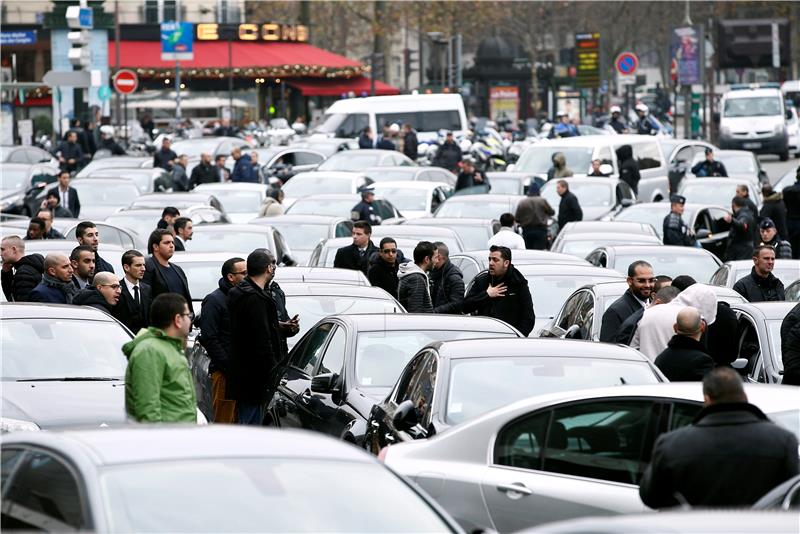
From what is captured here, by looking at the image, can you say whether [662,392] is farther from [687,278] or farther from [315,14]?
[315,14]

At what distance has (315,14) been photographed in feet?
356

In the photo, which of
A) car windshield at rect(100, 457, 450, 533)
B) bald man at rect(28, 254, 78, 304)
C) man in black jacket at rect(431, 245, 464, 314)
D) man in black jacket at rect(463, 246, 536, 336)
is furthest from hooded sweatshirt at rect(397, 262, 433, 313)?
car windshield at rect(100, 457, 450, 533)

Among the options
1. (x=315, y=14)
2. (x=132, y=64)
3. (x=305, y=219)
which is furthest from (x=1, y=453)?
(x=315, y=14)

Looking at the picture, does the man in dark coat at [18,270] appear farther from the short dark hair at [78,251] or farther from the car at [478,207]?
the car at [478,207]

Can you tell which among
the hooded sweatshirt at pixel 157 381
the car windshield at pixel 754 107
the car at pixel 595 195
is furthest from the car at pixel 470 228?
the car windshield at pixel 754 107

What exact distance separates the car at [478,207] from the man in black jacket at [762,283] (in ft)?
31.3

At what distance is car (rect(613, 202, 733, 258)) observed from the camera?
23703 millimetres

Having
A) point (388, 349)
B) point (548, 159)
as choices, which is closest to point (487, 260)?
point (388, 349)

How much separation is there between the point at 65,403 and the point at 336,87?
230ft

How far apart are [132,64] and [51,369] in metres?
62.9

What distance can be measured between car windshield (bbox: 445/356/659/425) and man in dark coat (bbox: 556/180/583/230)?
16347 mm

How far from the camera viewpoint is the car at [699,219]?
77.8ft

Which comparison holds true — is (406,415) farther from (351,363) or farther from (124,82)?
(124,82)

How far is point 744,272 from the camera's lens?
53.0 ft
